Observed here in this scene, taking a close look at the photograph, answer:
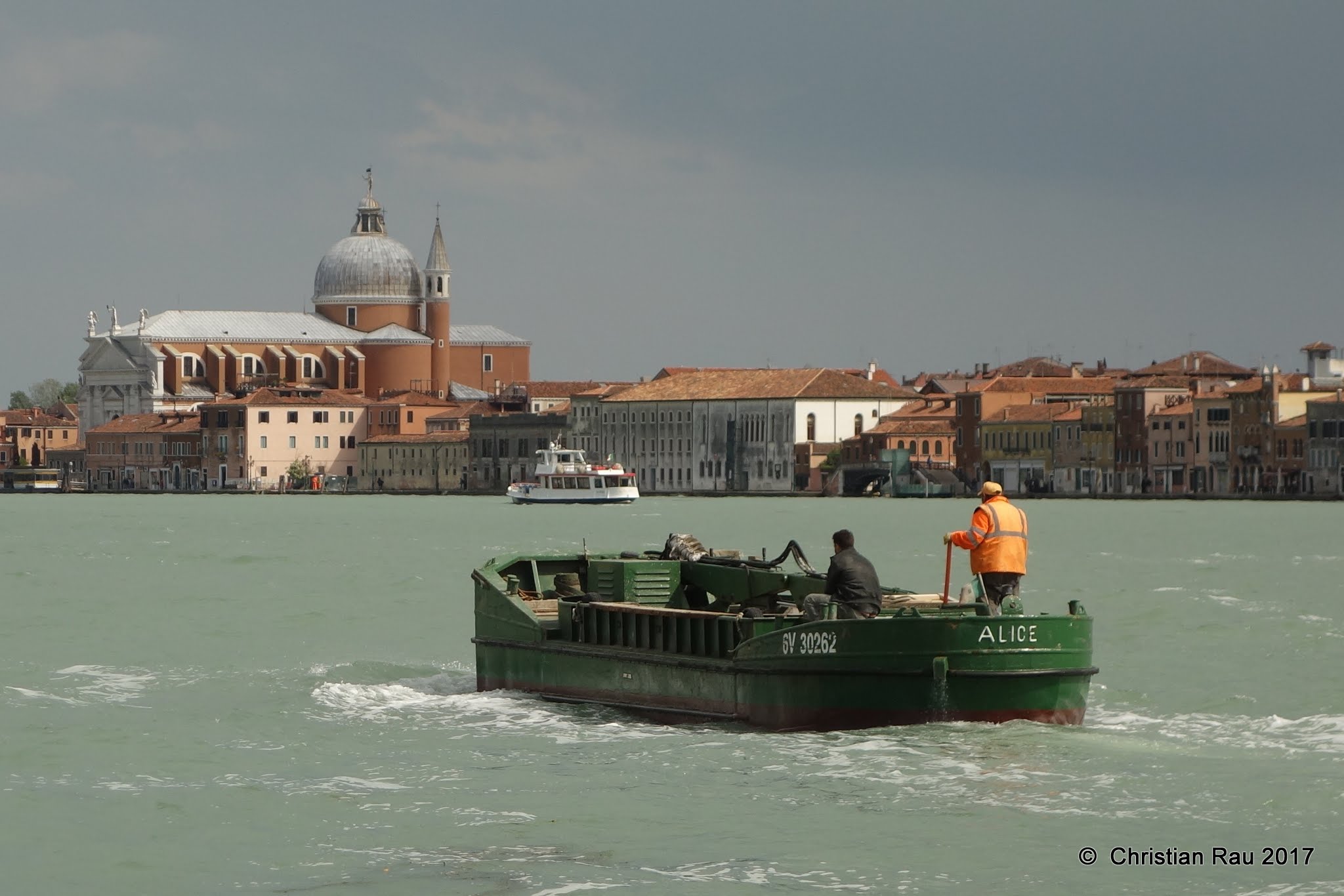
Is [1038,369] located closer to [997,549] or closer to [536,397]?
[536,397]

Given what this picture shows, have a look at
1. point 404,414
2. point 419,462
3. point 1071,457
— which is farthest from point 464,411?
point 1071,457

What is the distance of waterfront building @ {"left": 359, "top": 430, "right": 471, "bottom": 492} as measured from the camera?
15088 cm

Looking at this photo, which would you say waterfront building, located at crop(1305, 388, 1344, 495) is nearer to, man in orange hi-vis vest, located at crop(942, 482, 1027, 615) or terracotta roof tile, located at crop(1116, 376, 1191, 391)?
terracotta roof tile, located at crop(1116, 376, 1191, 391)

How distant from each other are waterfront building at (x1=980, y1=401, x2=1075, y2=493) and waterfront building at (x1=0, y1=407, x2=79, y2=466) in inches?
3377

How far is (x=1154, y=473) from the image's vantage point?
11800 centimetres

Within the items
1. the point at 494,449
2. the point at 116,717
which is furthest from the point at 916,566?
the point at 494,449

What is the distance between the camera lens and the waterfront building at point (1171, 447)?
115750 millimetres

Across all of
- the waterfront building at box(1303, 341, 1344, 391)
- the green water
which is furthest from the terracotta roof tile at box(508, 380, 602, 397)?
the green water

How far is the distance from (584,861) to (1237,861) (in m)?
3.52

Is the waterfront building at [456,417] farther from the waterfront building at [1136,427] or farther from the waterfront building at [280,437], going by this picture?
the waterfront building at [1136,427]

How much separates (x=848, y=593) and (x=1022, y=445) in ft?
355

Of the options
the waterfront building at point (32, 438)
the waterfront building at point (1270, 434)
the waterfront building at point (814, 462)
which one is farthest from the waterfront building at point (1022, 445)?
the waterfront building at point (32, 438)

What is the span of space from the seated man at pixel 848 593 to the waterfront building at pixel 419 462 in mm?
132223

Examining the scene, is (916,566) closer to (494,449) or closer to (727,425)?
(727,425)
